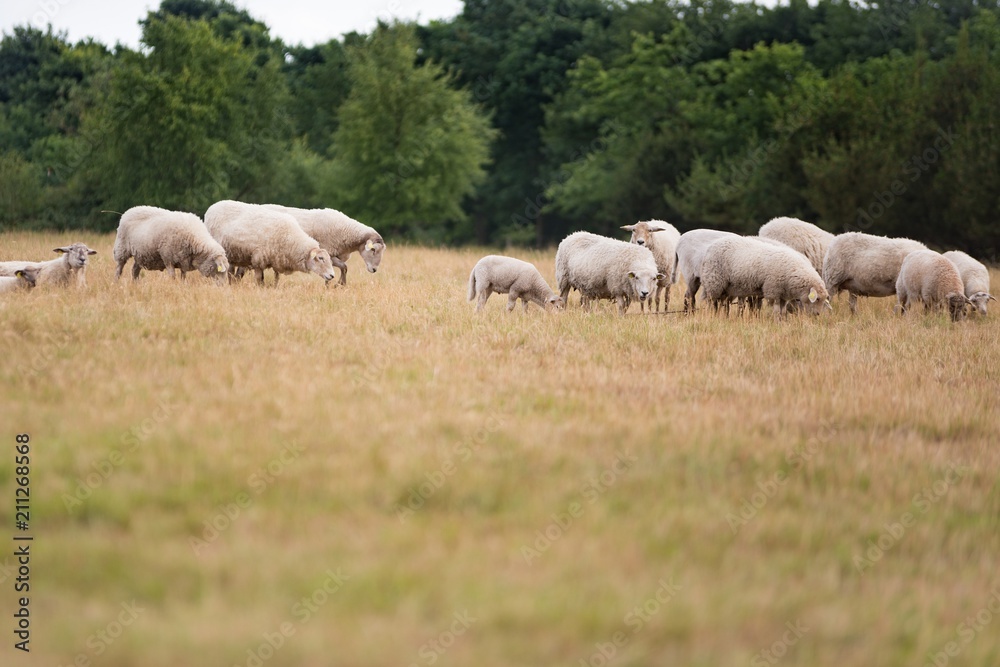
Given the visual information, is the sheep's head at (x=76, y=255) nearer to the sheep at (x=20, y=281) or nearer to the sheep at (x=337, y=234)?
the sheep at (x=20, y=281)

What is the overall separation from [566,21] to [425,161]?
62.6ft

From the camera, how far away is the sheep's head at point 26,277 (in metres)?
13.1

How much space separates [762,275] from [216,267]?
882cm

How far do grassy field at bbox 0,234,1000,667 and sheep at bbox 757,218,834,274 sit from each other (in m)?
7.83

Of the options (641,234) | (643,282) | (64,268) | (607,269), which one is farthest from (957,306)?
(64,268)

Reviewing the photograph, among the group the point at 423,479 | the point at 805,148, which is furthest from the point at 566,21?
the point at 423,479

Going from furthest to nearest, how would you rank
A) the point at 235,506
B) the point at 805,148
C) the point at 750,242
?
the point at 805,148
the point at 750,242
the point at 235,506

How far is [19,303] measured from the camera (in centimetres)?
1084

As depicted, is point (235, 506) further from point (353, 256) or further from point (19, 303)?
point (353, 256)

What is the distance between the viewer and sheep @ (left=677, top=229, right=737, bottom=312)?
584 inches

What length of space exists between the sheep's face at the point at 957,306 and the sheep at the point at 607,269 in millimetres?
4533

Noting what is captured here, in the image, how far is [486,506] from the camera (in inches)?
199

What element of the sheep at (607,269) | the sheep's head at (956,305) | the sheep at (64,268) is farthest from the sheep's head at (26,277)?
the sheep's head at (956,305)

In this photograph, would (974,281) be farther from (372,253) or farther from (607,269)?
(372,253)
